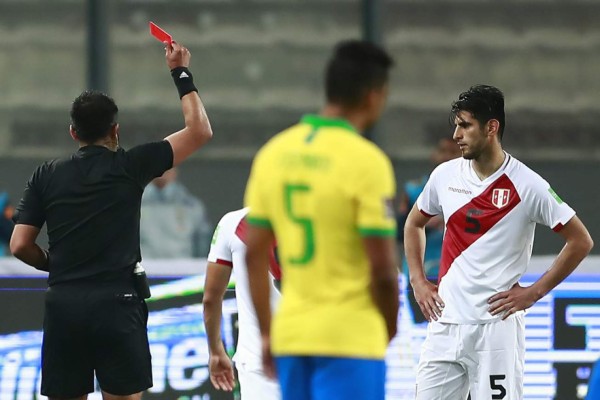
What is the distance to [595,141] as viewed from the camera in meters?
15.0

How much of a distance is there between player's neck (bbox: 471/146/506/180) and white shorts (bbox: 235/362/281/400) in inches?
64.8

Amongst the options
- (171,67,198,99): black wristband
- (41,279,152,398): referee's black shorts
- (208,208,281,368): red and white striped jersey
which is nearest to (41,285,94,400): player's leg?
(41,279,152,398): referee's black shorts

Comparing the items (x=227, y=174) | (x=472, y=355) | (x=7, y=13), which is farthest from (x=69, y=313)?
(x=7, y=13)

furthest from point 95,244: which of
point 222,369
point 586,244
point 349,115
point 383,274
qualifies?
point 586,244

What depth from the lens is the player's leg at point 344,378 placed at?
457cm

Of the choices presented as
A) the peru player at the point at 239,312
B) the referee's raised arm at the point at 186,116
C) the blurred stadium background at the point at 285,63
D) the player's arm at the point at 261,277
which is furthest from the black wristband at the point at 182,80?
the blurred stadium background at the point at 285,63

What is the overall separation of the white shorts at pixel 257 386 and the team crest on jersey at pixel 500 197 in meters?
1.54

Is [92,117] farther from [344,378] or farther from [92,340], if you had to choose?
[344,378]

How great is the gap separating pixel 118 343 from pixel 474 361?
1.81 metres

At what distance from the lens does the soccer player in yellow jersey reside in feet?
14.9

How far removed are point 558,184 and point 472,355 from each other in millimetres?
8039

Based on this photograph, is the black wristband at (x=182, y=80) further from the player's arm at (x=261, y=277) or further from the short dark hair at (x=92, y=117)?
the player's arm at (x=261, y=277)

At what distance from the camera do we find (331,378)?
459cm

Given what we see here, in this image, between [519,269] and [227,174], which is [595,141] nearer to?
[227,174]
